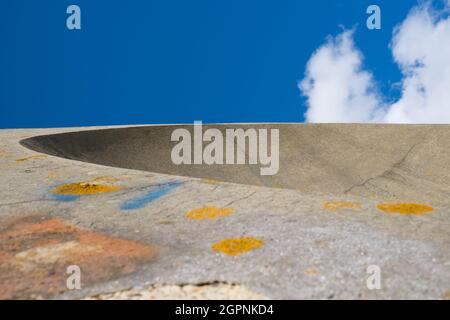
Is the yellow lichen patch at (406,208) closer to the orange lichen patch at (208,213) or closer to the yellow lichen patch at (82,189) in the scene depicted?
the orange lichen patch at (208,213)

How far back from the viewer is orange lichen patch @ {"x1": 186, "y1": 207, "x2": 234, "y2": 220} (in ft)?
8.78

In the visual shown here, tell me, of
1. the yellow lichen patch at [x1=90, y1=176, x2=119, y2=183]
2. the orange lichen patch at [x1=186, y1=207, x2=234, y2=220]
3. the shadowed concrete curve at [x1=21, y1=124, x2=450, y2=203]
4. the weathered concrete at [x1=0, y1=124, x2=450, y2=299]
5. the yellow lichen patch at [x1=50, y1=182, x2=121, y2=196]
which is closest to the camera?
the weathered concrete at [x1=0, y1=124, x2=450, y2=299]

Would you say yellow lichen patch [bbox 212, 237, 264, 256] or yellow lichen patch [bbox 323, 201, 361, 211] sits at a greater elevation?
yellow lichen patch [bbox 323, 201, 361, 211]

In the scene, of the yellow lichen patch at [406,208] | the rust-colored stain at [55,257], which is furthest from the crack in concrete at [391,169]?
the rust-colored stain at [55,257]

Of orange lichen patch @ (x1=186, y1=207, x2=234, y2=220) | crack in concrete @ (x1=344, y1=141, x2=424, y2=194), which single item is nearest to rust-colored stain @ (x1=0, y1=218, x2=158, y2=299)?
orange lichen patch @ (x1=186, y1=207, x2=234, y2=220)

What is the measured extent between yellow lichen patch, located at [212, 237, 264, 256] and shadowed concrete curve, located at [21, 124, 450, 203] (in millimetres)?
6620

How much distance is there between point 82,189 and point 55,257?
1.34 m

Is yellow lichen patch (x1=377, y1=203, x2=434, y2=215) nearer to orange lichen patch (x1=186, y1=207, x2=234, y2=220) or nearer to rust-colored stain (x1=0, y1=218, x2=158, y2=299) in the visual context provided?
orange lichen patch (x1=186, y1=207, x2=234, y2=220)

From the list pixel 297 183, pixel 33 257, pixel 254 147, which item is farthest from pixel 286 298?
pixel 254 147

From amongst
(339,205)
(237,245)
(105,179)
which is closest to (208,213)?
(237,245)

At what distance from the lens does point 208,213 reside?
273cm

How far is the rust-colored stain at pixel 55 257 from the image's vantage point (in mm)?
1933

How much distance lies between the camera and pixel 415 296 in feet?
5.61
